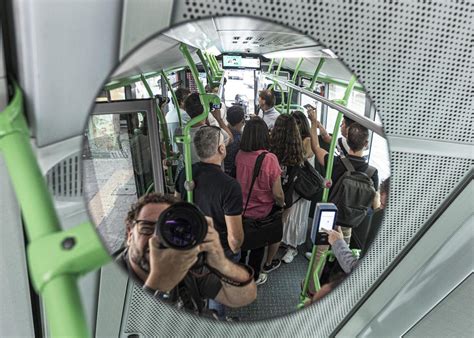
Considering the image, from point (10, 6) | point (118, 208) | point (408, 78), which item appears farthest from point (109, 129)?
point (408, 78)

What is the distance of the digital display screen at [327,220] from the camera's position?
0.85 m

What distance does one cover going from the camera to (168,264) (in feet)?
2.51

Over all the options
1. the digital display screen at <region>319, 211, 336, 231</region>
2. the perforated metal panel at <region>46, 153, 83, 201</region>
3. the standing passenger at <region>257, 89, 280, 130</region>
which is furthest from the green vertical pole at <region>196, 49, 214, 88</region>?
the digital display screen at <region>319, 211, 336, 231</region>

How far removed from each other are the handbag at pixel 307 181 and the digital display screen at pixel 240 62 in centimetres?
27

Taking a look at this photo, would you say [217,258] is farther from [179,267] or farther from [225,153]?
[225,153]

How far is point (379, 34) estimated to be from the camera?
26.6 inches

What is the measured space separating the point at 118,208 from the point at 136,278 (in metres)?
0.22

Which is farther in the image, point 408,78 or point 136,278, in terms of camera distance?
point 136,278

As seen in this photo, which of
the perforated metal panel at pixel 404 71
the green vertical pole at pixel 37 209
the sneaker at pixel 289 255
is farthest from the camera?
the sneaker at pixel 289 255

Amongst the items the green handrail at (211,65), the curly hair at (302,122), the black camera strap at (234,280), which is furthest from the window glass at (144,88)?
the black camera strap at (234,280)

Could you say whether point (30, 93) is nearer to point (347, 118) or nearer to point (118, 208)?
point (118, 208)

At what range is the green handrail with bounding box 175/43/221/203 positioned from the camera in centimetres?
71

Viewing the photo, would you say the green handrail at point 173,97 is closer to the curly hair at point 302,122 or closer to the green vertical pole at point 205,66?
the green vertical pole at point 205,66

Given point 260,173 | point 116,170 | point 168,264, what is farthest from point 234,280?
point 116,170
